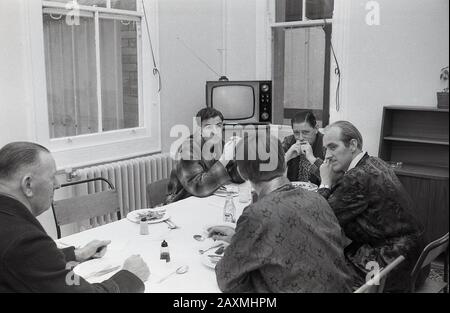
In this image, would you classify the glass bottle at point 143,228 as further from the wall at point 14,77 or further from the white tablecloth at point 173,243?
the wall at point 14,77

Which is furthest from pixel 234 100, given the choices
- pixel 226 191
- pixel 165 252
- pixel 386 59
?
pixel 165 252

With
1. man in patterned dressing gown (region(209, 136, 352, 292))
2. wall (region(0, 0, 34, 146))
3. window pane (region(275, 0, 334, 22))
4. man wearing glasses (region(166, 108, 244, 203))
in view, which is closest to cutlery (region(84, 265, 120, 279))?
man in patterned dressing gown (region(209, 136, 352, 292))

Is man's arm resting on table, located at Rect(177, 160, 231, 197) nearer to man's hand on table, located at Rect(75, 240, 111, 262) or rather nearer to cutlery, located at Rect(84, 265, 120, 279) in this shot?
man's hand on table, located at Rect(75, 240, 111, 262)

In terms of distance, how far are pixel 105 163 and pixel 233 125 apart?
125 cm

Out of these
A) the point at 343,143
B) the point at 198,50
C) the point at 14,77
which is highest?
the point at 198,50

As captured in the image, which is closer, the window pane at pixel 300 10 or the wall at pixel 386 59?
the wall at pixel 386 59

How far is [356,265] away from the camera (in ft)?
7.11

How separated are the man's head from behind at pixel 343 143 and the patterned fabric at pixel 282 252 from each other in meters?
0.78

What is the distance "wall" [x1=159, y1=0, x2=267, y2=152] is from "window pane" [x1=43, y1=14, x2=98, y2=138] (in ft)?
2.38

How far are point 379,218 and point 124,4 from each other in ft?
9.87

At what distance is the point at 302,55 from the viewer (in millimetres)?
4852

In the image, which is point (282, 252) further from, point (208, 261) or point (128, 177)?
point (128, 177)

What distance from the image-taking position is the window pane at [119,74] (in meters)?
4.09

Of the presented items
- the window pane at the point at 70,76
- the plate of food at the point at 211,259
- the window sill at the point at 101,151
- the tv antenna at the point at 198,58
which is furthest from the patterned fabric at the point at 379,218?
the tv antenna at the point at 198,58
